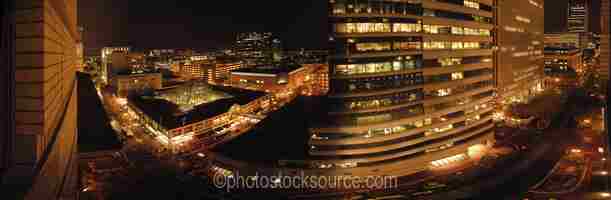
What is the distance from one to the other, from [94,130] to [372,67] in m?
26.5

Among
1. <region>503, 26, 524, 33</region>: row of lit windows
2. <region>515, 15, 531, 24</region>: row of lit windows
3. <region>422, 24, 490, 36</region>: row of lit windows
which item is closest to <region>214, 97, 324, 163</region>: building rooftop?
<region>422, 24, 490, 36</region>: row of lit windows

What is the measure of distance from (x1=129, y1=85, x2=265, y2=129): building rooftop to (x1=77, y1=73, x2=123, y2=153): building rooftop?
6791mm

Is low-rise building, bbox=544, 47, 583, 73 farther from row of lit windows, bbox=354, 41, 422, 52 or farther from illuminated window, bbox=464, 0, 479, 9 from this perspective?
row of lit windows, bbox=354, 41, 422, 52

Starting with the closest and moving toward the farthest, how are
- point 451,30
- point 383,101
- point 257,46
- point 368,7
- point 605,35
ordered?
point 605,35 → point 368,7 → point 383,101 → point 451,30 → point 257,46

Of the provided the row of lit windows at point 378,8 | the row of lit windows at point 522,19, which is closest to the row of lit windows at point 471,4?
the row of lit windows at point 378,8

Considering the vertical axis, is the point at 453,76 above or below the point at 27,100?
above

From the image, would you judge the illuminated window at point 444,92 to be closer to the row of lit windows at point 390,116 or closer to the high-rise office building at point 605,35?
the row of lit windows at point 390,116

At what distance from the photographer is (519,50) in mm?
69750

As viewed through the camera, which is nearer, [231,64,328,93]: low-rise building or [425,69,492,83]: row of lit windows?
[425,69,492,83]: row of lit windows

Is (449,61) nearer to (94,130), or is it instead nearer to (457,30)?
(457,30)

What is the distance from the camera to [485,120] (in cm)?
4172

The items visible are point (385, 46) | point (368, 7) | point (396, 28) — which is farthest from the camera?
point (396, 28)

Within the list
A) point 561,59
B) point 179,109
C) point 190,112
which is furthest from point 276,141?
point 561,59

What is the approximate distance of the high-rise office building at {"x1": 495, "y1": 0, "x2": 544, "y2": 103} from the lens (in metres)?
61.8
